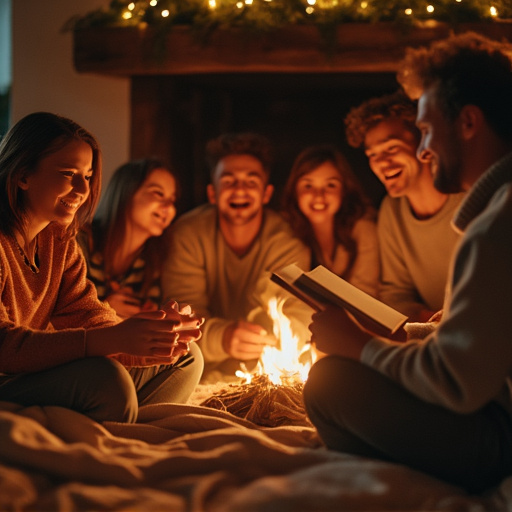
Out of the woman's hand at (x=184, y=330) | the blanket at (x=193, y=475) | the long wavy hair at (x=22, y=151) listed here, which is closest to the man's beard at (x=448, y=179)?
the blanket at (x=193, y=475)

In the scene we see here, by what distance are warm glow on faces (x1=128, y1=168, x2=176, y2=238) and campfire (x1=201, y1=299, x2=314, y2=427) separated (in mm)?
721

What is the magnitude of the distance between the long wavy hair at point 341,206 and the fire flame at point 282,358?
0.37m

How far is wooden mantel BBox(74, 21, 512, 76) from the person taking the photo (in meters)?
2.67

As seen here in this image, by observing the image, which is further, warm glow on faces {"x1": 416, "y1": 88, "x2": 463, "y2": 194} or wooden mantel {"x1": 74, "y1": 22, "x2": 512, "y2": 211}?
wooden mantel {"x1": 74, "y1": 22, "x2": 512, "y2": 211}

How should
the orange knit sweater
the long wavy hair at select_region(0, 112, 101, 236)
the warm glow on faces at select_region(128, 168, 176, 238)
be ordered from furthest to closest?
the warm glow on faces at select_region(128, 168, 176, 238), the long wavy hair at select_region(0, 112, 101, 236), the orange knit sweater

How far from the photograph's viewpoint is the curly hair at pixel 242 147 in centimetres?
278

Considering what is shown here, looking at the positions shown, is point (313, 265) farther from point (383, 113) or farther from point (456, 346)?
point (456, 346)

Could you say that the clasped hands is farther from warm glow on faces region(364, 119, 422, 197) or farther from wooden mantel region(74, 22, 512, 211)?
wooden mantel region(74, 22, 512, 211)

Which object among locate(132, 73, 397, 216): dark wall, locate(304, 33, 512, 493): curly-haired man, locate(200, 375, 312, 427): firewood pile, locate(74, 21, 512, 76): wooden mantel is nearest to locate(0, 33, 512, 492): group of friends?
locate(304, 33, 512, 493): curly-haired man

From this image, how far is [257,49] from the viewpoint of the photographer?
2750 mm

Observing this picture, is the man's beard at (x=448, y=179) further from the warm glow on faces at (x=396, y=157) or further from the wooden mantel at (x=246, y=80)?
the wooden mantel at (x=246, y=80)

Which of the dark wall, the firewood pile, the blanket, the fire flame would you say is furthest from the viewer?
the dark wall

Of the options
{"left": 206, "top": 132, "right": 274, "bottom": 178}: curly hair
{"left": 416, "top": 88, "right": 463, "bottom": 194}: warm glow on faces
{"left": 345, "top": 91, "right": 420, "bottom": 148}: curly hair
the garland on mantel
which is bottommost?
{"left": 416, "top": 88, "right": 463, "bottom": 194}: warm glow on faces

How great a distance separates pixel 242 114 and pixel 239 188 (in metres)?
0.85
